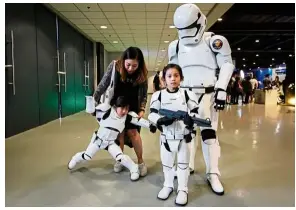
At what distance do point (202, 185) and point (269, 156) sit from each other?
A: 1347mm

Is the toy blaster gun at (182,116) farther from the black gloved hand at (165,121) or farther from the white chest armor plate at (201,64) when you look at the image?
the white chest armor plate at (201,64)

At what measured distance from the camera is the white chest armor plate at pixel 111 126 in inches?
99.0

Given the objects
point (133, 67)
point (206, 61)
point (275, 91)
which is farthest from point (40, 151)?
point (275, 91)

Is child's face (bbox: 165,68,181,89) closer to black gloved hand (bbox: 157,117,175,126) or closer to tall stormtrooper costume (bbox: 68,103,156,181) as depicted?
black gloved hand (bbox: 157,117,175,126)

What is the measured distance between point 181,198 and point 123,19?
6.27m

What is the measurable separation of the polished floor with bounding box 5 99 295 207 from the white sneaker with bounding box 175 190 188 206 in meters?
0.05

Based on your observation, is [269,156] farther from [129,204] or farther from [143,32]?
[143,32]

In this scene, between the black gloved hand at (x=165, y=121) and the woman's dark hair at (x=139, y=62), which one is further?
the woman's dark hair at (x=139, y=62)

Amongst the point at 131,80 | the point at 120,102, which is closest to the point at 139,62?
the point at 131,80

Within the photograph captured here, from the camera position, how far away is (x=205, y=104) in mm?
2348

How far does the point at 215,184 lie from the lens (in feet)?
7.40

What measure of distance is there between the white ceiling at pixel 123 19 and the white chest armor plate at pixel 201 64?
4.15 meters

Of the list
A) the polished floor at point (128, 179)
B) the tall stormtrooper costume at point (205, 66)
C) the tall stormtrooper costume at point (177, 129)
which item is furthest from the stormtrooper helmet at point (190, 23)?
the polished floor at point (128, 179)

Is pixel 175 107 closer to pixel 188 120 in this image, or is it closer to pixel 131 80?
pixel 188 120
